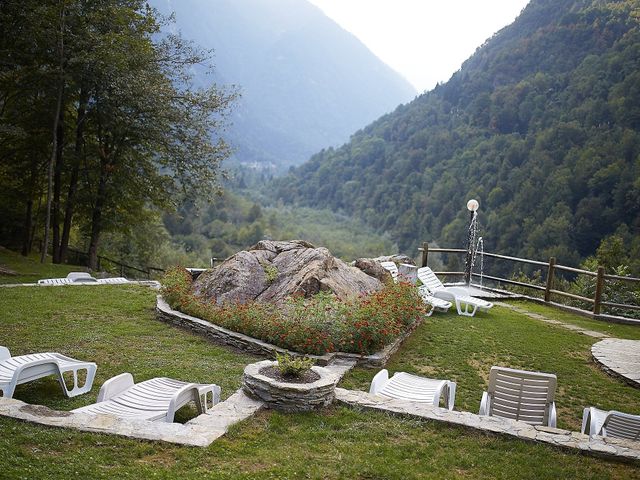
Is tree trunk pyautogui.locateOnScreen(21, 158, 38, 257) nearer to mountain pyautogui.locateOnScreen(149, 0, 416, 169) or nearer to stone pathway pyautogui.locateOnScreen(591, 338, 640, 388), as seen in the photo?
stone pathway pyautogui.locateOnScreen(591, 338, 640, 388)

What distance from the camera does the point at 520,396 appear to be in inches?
196

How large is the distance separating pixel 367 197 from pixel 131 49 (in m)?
56.5

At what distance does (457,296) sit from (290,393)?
694cm

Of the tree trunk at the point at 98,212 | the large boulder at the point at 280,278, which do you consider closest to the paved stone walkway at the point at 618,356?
the large boulder at the point at 280,278

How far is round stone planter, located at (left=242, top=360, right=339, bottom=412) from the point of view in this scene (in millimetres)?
4750

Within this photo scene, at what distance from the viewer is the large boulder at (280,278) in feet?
29.2

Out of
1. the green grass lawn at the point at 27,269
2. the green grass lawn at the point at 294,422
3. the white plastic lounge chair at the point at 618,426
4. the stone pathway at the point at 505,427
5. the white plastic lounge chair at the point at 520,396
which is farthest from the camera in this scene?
the green grass lawn at the point at 27,269

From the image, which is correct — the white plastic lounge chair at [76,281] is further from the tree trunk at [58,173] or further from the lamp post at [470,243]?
the lamp post at [470,243]

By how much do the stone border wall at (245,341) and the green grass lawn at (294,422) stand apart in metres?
0.18

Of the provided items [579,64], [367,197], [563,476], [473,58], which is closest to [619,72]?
[579,64]

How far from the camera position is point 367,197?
71.3m

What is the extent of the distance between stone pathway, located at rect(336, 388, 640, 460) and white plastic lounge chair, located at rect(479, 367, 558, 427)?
1.18 feet

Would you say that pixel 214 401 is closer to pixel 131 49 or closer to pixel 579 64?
pixel 131 49

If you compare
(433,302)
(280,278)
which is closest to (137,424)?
(280,278)
